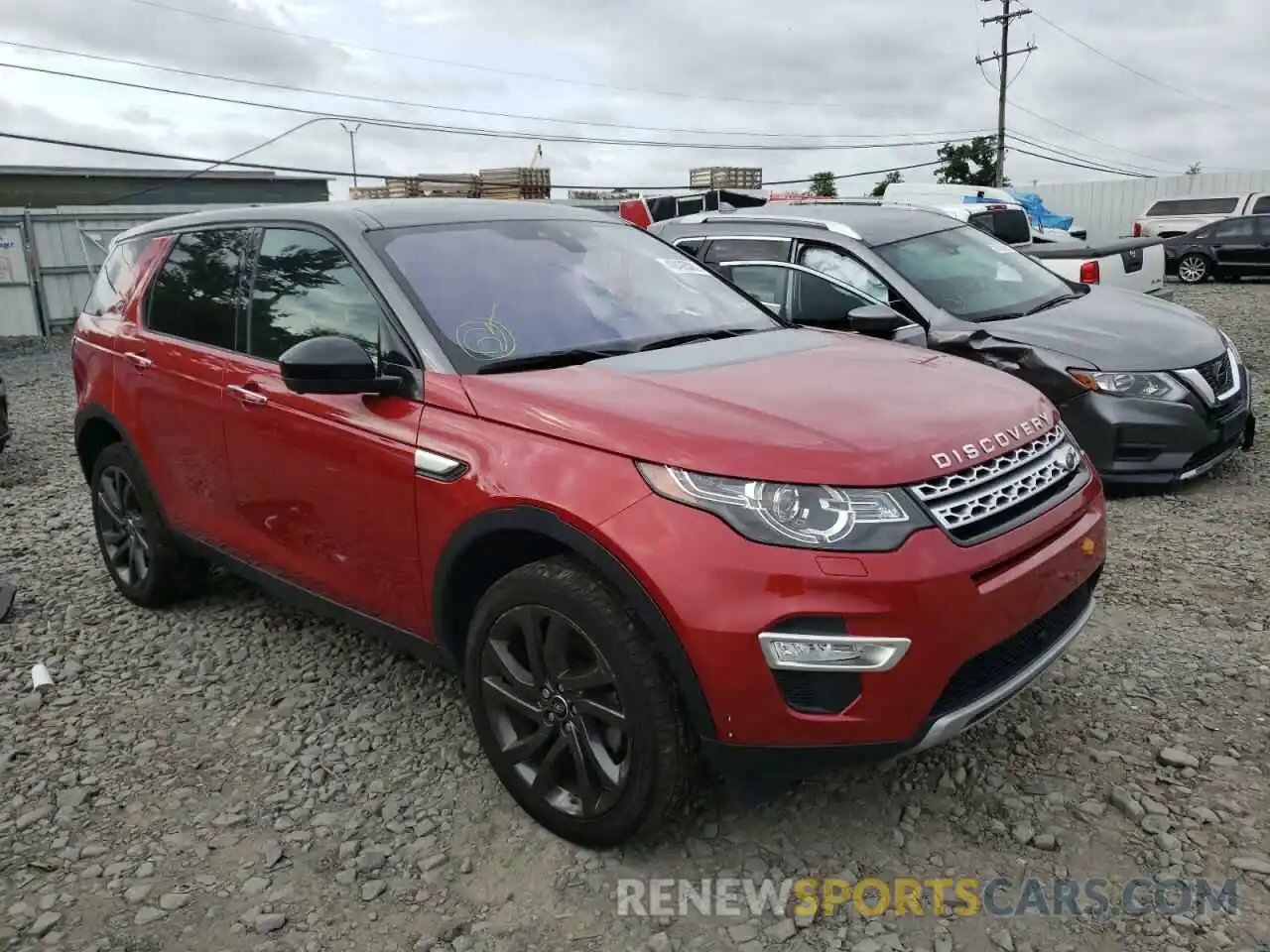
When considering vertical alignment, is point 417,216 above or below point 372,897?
above

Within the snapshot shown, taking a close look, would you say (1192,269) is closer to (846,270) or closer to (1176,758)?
(846,270)

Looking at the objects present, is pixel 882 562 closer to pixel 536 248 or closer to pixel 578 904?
pixel 578 904

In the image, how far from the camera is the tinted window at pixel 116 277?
4496mm

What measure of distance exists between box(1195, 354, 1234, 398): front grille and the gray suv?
0.04ft

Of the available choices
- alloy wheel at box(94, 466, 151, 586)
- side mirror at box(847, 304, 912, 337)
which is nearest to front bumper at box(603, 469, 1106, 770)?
side mirror at box(847, 304, 912, 337)

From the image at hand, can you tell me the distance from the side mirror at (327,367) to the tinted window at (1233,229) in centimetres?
2205

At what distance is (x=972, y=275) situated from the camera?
628 cm

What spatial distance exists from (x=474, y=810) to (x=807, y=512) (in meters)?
1.41

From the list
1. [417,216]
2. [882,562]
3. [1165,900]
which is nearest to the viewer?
[882,562]

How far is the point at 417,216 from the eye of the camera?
349 cm

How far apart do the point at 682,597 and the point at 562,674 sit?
48 centimetres

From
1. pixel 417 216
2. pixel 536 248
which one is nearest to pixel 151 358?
pixel 417 216

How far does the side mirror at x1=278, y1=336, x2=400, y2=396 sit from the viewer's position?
Answer: 2816 mm

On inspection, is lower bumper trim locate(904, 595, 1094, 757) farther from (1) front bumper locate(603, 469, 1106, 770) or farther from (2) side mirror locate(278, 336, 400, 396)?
(2) side mirror locate(278, 336, 400, 396)
